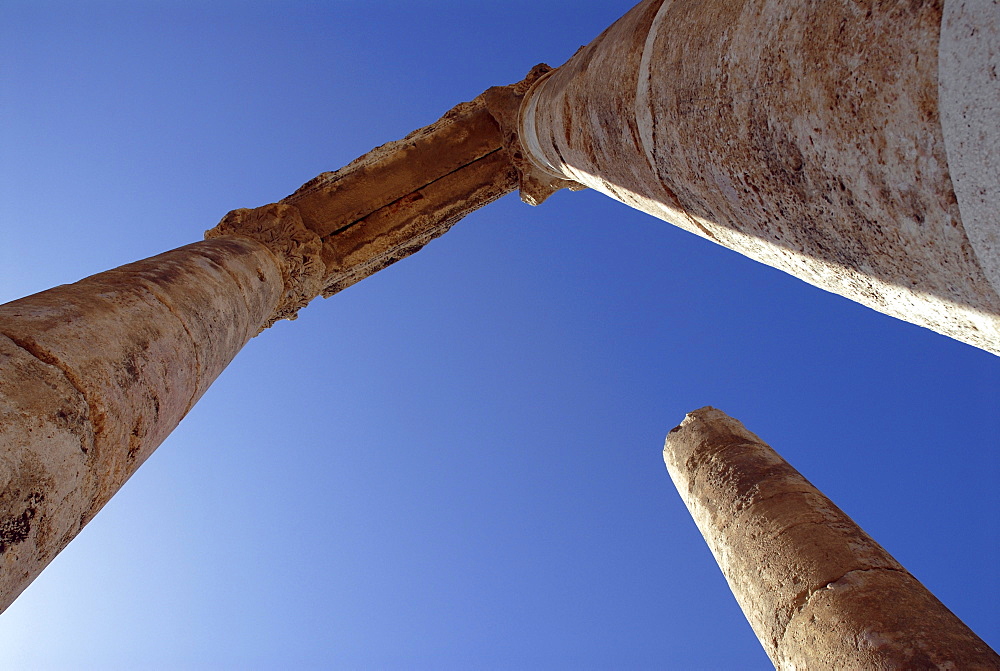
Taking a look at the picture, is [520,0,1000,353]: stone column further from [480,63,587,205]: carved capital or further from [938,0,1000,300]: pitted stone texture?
[480,63,587,205]: carved capital

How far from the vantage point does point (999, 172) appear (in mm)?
1422

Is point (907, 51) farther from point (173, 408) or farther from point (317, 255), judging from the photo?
point (317, 255)

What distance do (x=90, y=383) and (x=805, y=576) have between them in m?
4.60

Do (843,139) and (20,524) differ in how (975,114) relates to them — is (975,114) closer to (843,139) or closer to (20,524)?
(843,139)

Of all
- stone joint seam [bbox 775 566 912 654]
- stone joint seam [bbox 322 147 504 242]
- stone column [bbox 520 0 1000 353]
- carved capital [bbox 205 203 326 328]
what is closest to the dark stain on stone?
stone column [bbox 520 0 1000 353]

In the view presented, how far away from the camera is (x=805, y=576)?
4250 millimetres

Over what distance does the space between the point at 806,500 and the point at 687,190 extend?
3153 millimetres

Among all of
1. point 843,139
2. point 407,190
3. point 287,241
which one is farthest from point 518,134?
point 843,139

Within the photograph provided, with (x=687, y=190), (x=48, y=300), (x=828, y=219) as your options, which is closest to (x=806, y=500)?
(x=687, y=190)

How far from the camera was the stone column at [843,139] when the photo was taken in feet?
4.96

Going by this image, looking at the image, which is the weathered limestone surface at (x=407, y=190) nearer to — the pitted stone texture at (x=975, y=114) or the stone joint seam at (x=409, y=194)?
the stone joint seam at (x=409, y=194)

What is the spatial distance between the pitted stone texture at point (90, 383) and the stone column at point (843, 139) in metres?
3.14

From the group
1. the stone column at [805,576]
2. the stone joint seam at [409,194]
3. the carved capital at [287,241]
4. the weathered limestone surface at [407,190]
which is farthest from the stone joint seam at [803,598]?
the stone joint seam at [409,194]

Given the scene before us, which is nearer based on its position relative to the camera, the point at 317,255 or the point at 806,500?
the point at 806,500
